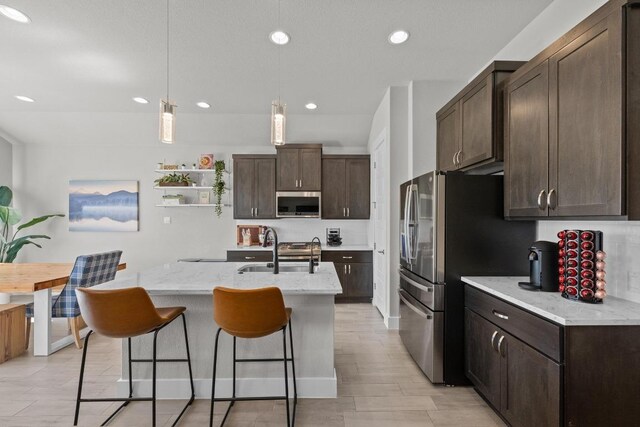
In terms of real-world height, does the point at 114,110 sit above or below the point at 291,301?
above

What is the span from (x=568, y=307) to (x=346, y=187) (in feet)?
12.3

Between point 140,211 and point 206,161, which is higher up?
point 206,161

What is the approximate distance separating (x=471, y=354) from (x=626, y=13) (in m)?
2.16

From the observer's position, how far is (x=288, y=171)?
511 centimetres

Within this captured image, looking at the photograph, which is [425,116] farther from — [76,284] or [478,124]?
[76,284]

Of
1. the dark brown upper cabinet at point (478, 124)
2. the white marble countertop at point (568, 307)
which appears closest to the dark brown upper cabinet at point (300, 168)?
the dark brown upper cabinet at point (478, 124)

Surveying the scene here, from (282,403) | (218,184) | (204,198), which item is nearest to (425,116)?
(282,403)

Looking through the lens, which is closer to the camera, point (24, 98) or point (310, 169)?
point (24, 98)

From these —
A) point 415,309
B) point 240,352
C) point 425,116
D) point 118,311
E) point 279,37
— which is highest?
point 279,37

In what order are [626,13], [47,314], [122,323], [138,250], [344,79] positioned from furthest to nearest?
[138,250] → [344,79] → [47,314] → [122,323] → [626,13]

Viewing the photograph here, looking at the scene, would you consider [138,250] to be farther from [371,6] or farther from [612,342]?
[612,342]

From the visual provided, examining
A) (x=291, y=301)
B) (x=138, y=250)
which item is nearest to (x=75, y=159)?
(x=138, y=250)

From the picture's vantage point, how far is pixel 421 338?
264 centimetres

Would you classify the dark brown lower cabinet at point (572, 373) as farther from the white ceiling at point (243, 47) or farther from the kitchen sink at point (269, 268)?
the white ceiling at point (243, 47)
